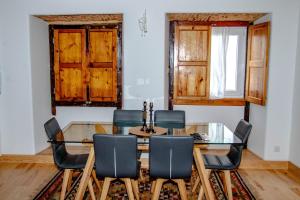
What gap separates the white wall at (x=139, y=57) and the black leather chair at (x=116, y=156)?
1744mm

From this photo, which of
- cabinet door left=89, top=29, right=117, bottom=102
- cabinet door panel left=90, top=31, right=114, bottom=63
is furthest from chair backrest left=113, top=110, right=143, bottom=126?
cabinet door panel left=90, top=31, right=114, bottom=63

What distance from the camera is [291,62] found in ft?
13.3

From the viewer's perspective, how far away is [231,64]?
4980 millimetres

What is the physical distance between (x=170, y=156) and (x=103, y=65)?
2602 millimetres

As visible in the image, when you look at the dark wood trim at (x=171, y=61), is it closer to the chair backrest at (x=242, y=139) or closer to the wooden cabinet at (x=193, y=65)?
the wooden cabinet at (x=193, y=65)

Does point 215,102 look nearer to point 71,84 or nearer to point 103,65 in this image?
point 103,65

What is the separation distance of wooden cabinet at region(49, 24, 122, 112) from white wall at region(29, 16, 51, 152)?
0.36 ft

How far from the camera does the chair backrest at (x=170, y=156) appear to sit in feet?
8.15

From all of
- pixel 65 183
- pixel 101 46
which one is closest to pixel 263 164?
pixel 65 183

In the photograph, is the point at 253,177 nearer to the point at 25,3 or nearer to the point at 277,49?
the point at 277,49

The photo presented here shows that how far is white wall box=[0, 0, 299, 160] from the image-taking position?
13.2 ft

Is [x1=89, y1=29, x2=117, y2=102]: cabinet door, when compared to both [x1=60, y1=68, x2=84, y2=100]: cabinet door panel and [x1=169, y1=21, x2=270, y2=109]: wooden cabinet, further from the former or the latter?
[x1=169, y1=21, x2=270, y2=109]: wooden cabinet

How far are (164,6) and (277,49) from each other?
1.70 m

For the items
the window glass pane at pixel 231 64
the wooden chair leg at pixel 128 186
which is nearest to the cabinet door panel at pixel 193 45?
the window glass pane at pixel 231 64
